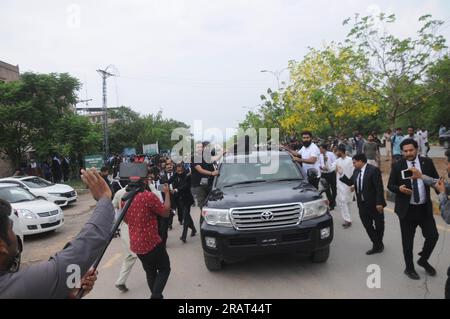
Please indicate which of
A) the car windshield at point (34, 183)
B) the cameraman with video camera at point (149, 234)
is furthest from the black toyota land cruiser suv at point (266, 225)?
the car windshield at point (34, 183)

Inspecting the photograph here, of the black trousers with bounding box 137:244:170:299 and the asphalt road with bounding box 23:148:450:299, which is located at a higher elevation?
the black trousers with bounding box 137:244:170:299

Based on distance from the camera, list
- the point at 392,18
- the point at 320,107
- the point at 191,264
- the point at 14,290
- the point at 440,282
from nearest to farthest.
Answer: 1. the point at 14,290
2. the point at 440,282
3. the point at 191,264
4. the point at 392,18
5. the point at 320,107

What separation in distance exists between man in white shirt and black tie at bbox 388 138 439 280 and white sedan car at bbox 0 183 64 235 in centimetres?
790

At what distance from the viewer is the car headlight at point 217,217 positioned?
4.89 metres

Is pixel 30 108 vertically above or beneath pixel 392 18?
beneath

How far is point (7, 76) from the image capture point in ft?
92.8

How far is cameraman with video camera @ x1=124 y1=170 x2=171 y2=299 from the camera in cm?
380

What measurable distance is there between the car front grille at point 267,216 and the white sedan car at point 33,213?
6.01 meters

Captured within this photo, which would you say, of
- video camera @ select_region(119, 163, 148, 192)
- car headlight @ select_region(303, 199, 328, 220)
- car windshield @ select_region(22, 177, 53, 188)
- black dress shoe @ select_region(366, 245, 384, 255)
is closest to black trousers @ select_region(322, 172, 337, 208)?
black dress shoe @ select_region(366, 245, 384, 255)

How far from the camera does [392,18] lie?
52.4ft

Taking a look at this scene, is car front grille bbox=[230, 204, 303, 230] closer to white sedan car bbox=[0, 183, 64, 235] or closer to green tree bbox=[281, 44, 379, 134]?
white sedan car bbox=[0, 183, 64, 235]
